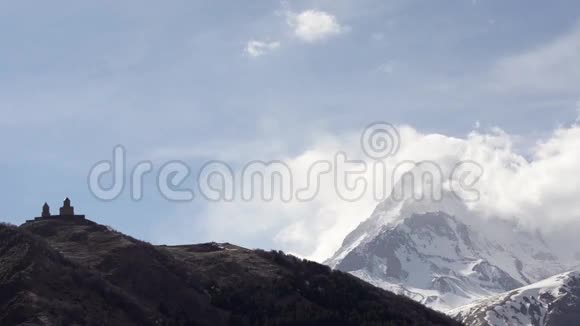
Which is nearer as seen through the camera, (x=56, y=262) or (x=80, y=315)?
(x=80, y=315)

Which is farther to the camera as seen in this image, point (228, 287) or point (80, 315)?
point (228, 287)

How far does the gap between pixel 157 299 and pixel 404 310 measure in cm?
4891

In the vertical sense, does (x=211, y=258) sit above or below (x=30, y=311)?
above

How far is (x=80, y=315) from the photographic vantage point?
474ft

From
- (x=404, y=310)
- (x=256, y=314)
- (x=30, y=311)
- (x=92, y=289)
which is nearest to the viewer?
(x=30, y=311)

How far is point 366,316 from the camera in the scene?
6762 inches

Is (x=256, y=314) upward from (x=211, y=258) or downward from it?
downward

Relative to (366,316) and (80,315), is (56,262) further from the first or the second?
(366,316)

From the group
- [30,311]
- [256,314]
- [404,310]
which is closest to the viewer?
[30,311]

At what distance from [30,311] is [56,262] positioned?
2181cm

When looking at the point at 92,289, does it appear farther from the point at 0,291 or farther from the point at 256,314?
the point at 256,314

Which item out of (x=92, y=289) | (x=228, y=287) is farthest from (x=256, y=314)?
(x=92, y=289)

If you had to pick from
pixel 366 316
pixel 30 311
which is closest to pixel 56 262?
pixel 30 311

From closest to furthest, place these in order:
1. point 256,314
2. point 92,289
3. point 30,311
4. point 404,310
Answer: point 30,311 → point 92,289 → point 256,314 → point 404,310
